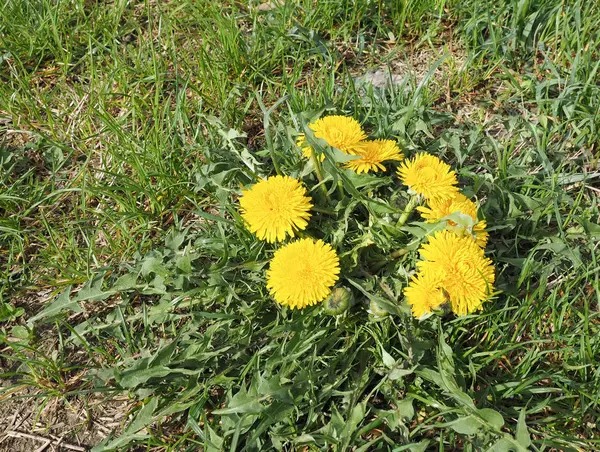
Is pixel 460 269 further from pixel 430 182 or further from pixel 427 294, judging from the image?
pixel 430 182

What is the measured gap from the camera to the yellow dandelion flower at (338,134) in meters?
1.89

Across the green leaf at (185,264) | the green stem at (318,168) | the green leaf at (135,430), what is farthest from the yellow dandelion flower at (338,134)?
the green leaf at (135,430)

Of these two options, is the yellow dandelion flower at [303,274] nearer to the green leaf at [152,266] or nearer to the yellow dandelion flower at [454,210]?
the yellow dandelion flower at [454,210]

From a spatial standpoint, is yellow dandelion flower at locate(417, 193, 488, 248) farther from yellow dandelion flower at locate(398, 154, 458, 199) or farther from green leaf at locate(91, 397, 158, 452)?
green leaf at locate(91, 397, 158, 452)

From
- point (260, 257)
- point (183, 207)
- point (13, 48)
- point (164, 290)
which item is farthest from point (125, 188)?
point (13, 48)

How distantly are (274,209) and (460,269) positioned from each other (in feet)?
2.11

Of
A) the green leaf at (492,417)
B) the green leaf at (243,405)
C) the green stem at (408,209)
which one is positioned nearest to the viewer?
the green leaf at (492,417)

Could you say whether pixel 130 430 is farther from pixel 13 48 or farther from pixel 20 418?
pixel 13 48

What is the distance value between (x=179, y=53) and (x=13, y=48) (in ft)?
2.92

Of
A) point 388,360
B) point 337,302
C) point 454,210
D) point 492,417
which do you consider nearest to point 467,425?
point 492,417

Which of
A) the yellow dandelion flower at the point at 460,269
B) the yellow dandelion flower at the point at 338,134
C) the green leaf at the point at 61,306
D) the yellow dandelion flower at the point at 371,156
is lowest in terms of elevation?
the green leaf at the point at 61,306

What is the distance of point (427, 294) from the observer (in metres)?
1.71

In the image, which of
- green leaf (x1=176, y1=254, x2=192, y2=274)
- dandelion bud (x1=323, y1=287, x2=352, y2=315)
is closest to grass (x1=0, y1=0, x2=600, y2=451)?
green leaf (x1=176, y1=254, x2=192, y2=274)

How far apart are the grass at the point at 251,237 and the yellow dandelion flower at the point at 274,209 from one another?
0.69 feet
